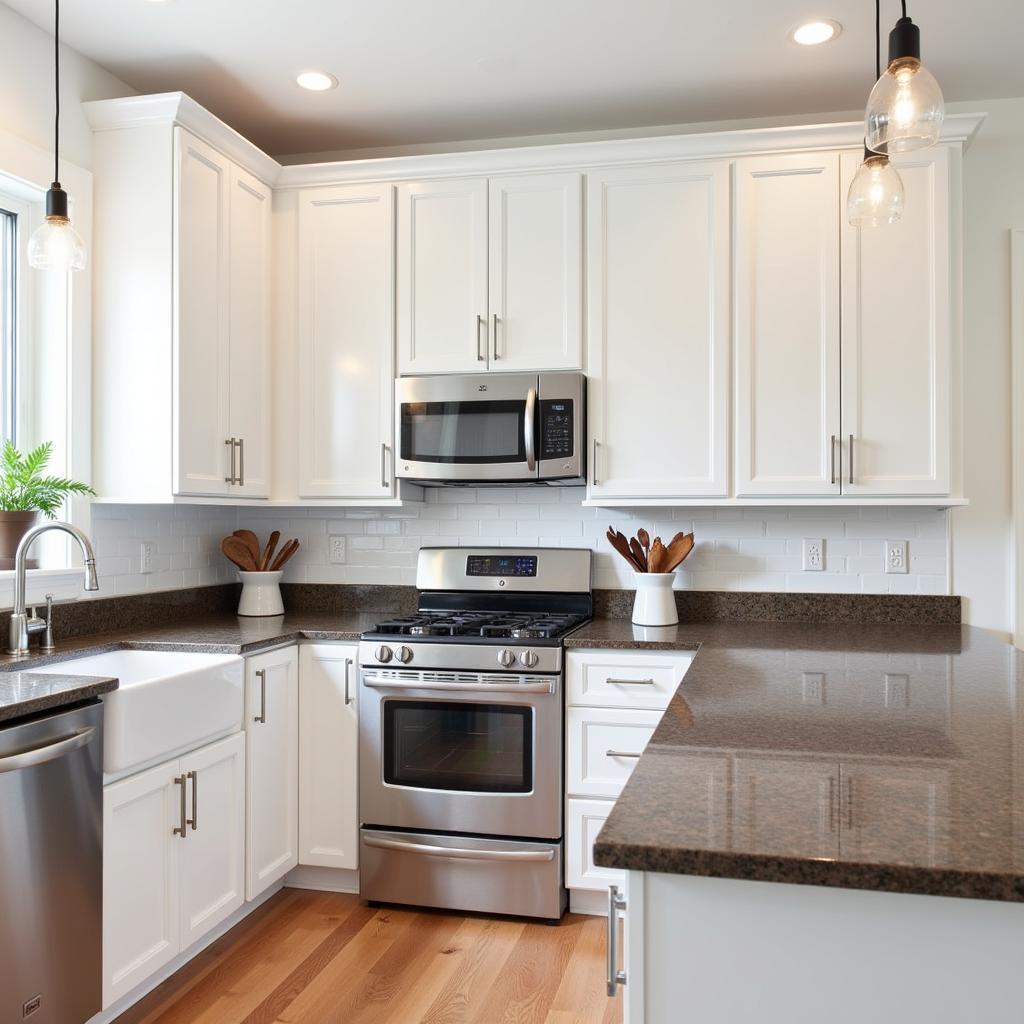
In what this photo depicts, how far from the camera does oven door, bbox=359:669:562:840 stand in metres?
2.96

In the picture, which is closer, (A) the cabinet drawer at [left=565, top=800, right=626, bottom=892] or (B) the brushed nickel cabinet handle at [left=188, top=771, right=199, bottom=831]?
(B) the brushed nickel cabinet handle at [left=188, top=771, right=199, bottom=831]

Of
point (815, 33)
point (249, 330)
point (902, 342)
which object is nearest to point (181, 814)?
point (249, 330)

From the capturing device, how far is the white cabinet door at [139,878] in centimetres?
223

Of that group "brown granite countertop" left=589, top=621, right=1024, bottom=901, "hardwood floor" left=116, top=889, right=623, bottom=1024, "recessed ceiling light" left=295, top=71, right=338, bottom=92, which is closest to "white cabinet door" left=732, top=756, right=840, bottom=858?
"brown granite countertop" left=589, top=621, right=1024, bottom=901

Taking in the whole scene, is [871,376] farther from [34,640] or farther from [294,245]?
[34,640]

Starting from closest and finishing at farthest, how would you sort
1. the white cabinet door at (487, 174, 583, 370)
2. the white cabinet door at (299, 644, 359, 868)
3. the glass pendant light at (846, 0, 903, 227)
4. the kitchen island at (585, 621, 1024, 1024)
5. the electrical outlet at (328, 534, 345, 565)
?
the kitchen island at (585, 621, 1024, 1024) < the glass pendant light at (846, 0, 903, 227) < the white cabinet door at (299, 644, 359, 868) < the white cabinet door at (487, 174, 583, 370) < the electrical outlet at (328, 534, 345, 565)

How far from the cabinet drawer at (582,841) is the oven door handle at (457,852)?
77 mm

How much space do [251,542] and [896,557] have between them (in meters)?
2.36

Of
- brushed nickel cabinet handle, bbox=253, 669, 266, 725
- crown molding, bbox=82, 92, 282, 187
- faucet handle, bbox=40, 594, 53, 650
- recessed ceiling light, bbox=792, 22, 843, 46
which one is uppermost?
recessed ceiling light, bbox=792, 22, 843, 46

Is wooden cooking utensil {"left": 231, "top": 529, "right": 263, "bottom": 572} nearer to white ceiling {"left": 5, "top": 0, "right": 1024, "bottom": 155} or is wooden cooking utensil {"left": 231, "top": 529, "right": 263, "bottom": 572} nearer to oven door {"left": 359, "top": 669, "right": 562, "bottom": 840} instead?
oven door {"left": 359, "top": 669, "right": 562, "bottom": 840}

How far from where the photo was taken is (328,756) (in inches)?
124

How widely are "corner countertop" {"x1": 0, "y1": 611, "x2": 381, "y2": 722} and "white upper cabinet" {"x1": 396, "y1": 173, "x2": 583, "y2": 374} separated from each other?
0.97m

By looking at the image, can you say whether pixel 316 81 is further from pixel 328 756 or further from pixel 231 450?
pixel 328 756

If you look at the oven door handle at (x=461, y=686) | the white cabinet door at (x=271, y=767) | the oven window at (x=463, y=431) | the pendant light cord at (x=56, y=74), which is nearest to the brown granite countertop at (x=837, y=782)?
the oven door handle at (x=461, y=686)
